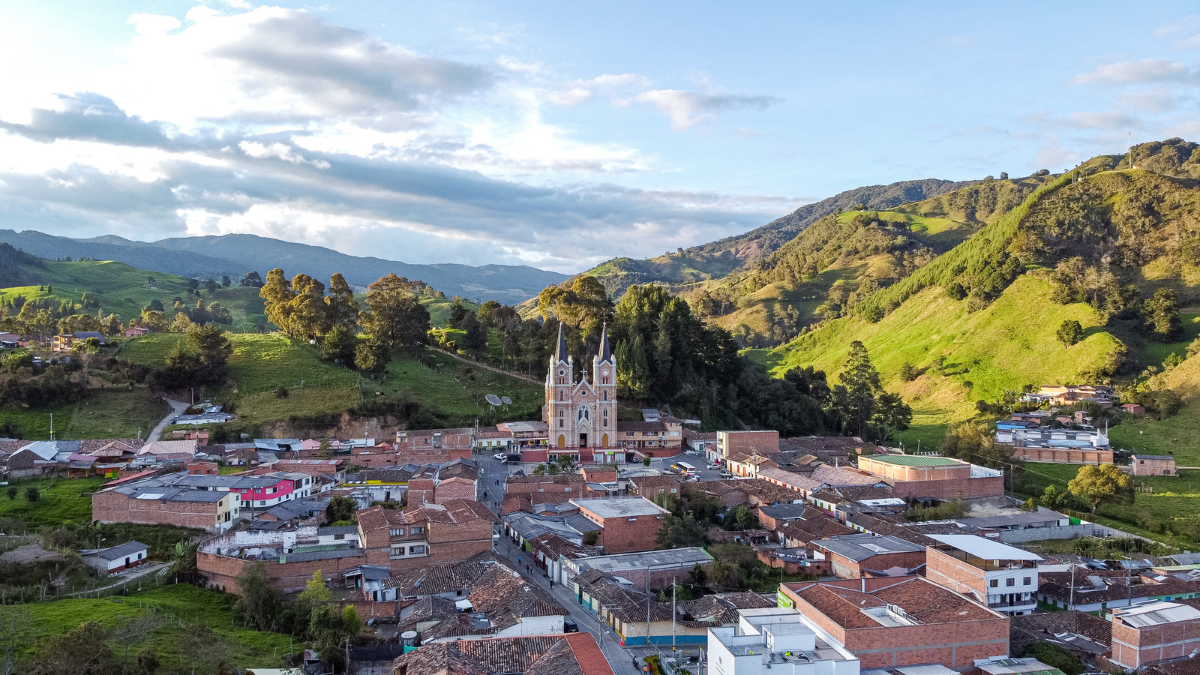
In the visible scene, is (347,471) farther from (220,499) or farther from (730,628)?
(730,628)

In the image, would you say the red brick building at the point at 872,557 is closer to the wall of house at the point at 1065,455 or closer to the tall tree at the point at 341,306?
the wall of house at the point at 1065,455

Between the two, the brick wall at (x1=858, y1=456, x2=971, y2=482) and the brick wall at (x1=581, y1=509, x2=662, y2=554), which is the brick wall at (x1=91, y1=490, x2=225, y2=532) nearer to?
the brick wall at (x1=581, y1=509, x2=662, y2=554)

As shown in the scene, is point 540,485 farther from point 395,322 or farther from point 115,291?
point 115,291

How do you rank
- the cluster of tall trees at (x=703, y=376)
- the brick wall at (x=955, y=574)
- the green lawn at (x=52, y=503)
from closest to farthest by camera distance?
the brick wall at (x=955, y=574), the green lawn at (x=52, y=503), the cluster of tall trees at (x=703, y=376)

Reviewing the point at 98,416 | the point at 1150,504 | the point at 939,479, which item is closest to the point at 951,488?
the point at 939,479

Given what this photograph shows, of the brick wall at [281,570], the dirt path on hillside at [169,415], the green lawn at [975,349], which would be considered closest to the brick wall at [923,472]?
the green lawn at [975,349]
